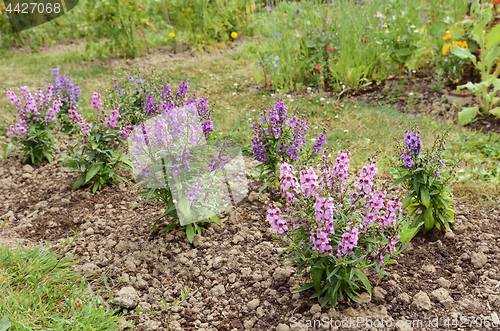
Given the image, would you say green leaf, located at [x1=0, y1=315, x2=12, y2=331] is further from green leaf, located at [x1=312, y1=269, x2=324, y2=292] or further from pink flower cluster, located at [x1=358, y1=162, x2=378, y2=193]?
pink flower cluster, located at [x1=358, y1=162, x2=378, y2=193]

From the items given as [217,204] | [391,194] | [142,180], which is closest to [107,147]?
[142,180]

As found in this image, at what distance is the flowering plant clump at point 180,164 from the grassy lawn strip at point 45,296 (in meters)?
0.66

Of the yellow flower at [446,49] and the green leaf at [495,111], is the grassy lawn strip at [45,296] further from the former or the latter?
the yellow flower at [446,49]

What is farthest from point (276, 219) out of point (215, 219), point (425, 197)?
point (425, 197)

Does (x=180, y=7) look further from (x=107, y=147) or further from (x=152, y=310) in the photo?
(x=152, y=310)

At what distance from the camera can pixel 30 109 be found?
12.9 feet

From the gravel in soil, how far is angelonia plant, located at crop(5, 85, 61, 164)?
78cm

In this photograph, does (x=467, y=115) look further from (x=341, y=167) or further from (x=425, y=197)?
(x=341, y=167)

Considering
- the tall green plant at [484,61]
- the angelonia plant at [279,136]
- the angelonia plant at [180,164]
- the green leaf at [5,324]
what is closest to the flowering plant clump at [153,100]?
the angelonia plant at [180,164]

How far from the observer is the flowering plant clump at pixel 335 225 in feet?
6.70

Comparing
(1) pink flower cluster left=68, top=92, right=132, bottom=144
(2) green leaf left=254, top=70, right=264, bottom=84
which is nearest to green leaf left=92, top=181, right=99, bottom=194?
(1) pink flower cluster left=68, top=92, right=132, bottom=144

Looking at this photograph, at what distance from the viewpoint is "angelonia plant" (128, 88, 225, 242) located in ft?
8.67

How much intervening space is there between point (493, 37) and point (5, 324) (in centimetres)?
506

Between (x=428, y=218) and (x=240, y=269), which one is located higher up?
(x=428, y=218)
